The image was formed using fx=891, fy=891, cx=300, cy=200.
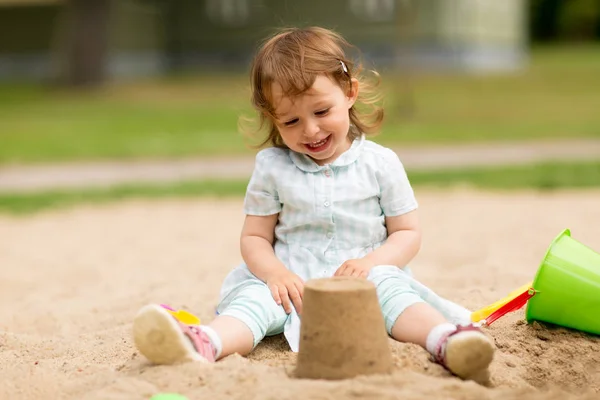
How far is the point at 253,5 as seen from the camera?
24.6m

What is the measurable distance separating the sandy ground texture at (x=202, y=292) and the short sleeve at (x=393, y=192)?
20.8 inches

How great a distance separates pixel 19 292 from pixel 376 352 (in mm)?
2553

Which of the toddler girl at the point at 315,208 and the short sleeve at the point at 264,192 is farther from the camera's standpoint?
the short sleeve at the point at 264,192

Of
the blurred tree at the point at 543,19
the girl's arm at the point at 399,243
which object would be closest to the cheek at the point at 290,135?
the girl's arm at the point at 399,243

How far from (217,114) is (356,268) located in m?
12.1

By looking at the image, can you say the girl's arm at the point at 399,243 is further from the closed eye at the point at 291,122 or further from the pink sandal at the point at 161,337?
the pink sandal at the point at 161,337

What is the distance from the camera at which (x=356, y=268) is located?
9.68 ft

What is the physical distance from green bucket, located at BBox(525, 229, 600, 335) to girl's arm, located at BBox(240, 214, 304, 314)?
804 millimetres

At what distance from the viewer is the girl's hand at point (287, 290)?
9.66 feet

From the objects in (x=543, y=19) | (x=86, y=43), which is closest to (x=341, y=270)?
(x=86, y=43)

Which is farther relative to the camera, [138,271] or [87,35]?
[87,35]

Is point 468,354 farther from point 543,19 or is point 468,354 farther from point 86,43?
point 543,19

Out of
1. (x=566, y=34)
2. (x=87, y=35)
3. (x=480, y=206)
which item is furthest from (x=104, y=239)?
(x=566, y=34)

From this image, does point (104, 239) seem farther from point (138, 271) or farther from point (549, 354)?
point (549, 354)
